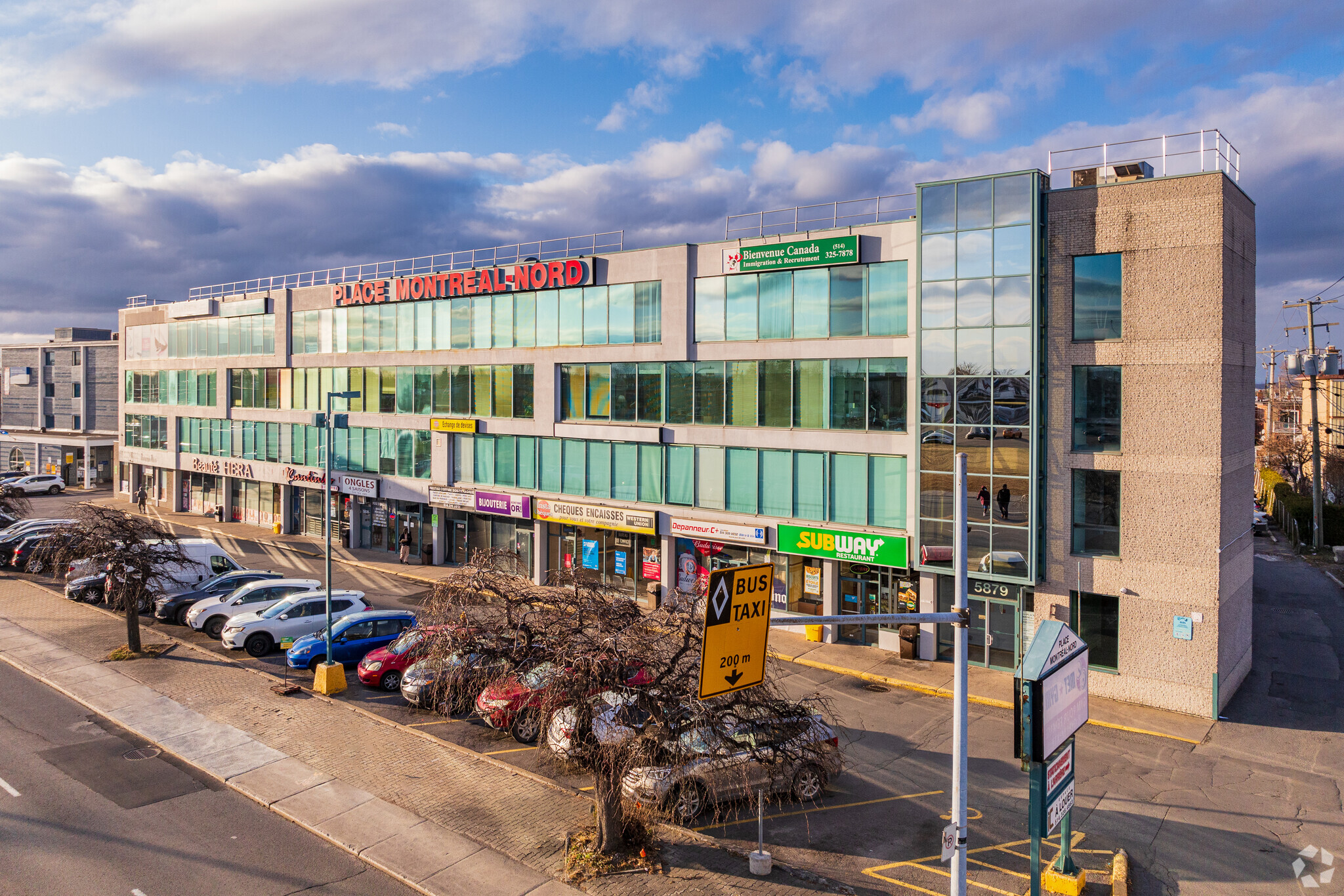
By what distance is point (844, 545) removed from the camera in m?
28.4

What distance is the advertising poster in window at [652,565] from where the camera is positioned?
33.9 m

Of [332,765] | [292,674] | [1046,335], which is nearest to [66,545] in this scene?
[292,674]

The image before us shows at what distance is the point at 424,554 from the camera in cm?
4231

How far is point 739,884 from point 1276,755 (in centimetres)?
1521

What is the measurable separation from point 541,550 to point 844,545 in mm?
A: 15179

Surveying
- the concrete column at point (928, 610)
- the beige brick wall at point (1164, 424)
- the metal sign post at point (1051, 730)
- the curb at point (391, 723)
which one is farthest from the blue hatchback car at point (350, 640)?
the beige brick wall at point (1164, 424)

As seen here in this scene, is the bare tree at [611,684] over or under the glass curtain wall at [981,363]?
under

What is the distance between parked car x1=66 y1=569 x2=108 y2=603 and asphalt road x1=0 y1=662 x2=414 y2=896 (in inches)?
594

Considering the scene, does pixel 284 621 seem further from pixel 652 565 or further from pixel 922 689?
pixel 922 689

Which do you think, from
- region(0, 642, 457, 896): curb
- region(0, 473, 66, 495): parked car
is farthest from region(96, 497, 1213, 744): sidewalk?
region(0, 473, 66, 495): parked car

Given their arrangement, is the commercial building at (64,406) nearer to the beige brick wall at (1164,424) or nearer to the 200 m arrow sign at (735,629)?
the beige brick wall at (1164,424)

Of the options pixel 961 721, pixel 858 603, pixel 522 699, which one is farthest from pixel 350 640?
pixel 961 721

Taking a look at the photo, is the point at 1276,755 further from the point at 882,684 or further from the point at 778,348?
the point at 778,348

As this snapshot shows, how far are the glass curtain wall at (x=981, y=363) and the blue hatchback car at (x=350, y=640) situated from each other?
17279 millimetres
